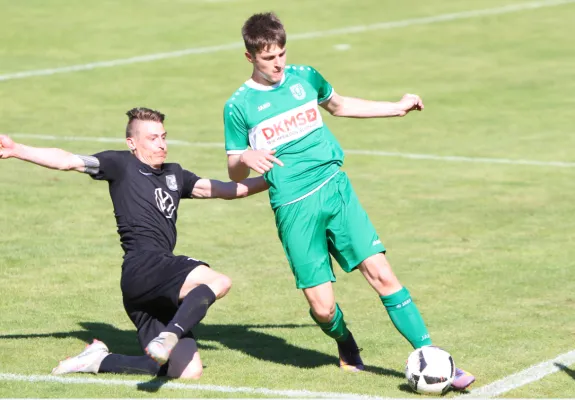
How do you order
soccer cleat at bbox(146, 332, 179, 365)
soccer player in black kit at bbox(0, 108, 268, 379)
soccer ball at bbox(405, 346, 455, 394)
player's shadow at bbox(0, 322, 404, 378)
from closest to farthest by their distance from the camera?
1. soccer cleat at bbox(146, 332, 179, 365)
2. soccer ball at bbox(405, 346, 455, 394)
3. soccer player in black kit at bbox(0, 108, 268, 379)
4. player's shadow at bbox(0, 322, 404, 378)

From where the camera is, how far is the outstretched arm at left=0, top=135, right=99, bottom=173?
8.65m

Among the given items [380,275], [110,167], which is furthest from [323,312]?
[110,167]

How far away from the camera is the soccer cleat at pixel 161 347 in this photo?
784 centimetres

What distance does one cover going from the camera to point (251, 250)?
13258mm

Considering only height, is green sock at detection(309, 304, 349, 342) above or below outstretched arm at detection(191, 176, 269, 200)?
below

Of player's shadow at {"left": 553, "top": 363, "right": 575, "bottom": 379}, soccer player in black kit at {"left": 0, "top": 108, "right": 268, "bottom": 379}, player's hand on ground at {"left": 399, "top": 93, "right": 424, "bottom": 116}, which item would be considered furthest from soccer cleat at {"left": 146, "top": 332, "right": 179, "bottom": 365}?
player's shadow at {"left": 553, "top": 363, "right": 575, "bottom": 379}

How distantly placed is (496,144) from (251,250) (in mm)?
6907

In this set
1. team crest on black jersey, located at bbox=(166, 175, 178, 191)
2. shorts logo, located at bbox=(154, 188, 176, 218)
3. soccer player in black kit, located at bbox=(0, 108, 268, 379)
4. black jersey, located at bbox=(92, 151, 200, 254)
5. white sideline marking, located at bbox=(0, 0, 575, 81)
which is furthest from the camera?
white sideline marking, located at bbox=(0, 0, 575, 81)

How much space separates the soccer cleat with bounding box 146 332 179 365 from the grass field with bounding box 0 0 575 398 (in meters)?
0.51

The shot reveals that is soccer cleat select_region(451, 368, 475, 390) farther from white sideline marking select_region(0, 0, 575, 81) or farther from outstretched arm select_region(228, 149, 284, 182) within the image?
white sideline marking select_region(0, 0, 575, 81)

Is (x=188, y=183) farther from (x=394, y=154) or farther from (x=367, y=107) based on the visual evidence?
(x=394, y=154)

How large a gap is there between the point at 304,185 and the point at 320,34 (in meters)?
20.4

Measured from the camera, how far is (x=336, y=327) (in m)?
9.04

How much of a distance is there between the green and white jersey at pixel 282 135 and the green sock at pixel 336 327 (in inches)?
38.0
